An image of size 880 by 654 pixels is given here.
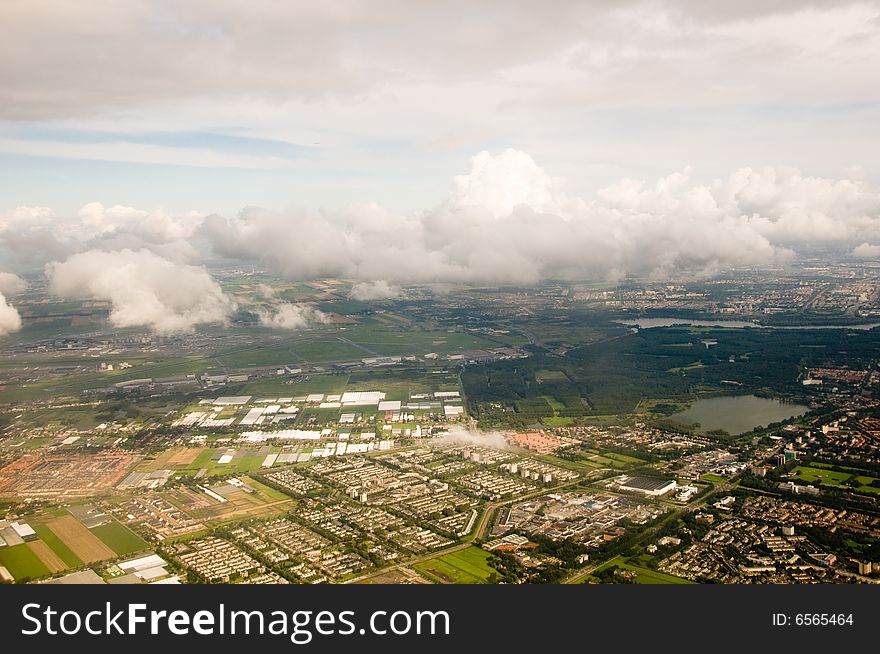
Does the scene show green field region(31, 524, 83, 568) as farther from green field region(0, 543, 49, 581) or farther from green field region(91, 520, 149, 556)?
green field region(91, 520, 149, 556)

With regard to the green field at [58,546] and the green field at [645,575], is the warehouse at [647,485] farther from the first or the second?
the green field at [58,546]

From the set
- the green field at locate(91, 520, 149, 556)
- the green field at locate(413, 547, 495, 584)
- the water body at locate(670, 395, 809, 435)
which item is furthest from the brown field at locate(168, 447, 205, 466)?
the water body at locate(670, 395, 809, 435)

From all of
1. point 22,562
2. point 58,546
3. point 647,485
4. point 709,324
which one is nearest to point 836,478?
point 647,485

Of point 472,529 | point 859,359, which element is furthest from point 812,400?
point 472,529

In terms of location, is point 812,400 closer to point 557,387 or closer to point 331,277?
point 557,387

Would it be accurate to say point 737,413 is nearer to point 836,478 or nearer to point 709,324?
point 836,478
